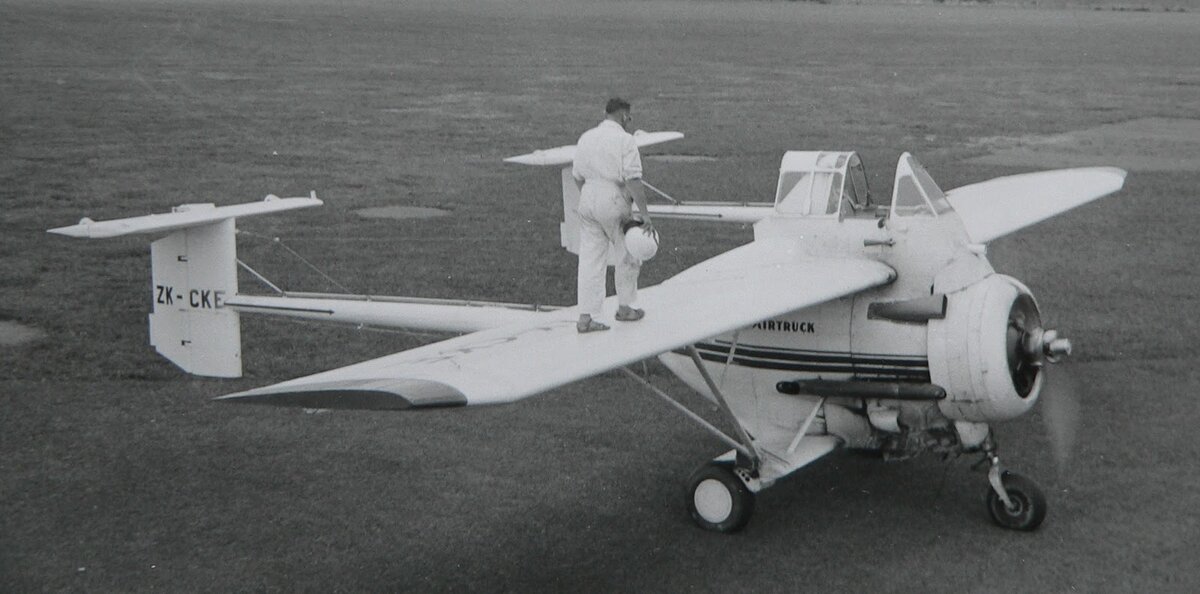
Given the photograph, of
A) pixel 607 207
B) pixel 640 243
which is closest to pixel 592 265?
pixel 607 207

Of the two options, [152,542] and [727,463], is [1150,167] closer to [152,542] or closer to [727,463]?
[727,463]

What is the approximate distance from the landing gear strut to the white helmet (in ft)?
9.96

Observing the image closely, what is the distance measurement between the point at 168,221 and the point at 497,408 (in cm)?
346

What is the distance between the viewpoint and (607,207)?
29.8 feet

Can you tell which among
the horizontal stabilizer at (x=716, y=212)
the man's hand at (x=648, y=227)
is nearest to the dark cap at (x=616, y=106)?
the man's hand at (x=648, y=227)

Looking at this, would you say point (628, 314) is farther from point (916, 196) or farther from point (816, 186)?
point (916, 196)

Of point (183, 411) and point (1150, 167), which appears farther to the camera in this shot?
point (1150, 167)

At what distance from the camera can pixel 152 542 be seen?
9.66 m

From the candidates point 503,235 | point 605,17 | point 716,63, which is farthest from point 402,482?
point 605,17

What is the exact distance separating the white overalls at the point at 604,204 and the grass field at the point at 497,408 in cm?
193

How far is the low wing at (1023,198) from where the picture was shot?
13141 millimetres

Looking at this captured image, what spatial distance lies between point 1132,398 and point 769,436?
14.9 feet

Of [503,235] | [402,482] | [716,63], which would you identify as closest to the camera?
[402,482]

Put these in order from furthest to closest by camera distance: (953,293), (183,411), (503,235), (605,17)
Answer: (605,17) < (503,235) < (183,411) < (953,293)
